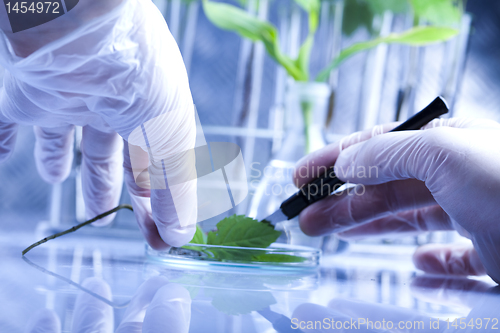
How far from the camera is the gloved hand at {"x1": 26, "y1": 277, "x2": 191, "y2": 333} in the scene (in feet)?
0.73

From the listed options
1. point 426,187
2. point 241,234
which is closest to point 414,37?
point 426,187

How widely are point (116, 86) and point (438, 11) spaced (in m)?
0.93

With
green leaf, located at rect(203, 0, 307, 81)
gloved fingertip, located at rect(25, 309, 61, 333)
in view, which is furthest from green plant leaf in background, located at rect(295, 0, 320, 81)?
gloved fingertip, located at rect(25, 309, 61, 333)

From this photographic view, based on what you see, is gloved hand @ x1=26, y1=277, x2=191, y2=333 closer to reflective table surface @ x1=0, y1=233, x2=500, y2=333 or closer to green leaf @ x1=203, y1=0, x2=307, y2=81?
reflective table surface @ x1=0, y1=233, x2=500, y2=333

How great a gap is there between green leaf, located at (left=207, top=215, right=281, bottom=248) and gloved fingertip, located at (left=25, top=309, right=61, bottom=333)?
25 cm

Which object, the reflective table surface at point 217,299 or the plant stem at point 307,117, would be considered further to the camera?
the plant stem at point 307,117

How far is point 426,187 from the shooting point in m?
0.57

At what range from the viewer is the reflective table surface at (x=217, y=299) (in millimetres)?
245

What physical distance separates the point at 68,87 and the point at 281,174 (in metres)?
0.43

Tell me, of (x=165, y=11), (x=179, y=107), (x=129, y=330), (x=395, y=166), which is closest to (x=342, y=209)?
(x=395, y=166)

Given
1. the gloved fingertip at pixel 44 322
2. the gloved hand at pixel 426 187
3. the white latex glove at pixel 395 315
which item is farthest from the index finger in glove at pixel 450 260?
the gloved fingertip at pixel 44 322

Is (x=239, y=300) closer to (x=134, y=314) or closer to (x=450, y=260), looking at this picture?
(x=134, y=314)

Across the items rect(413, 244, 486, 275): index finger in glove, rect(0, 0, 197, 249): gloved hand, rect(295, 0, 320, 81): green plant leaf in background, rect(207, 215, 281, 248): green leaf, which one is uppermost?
rect(295, 0, 320, 81): green plant leaf in background

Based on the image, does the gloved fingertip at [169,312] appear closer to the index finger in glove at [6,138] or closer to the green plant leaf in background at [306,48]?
the index finger in glove at [6,138]
